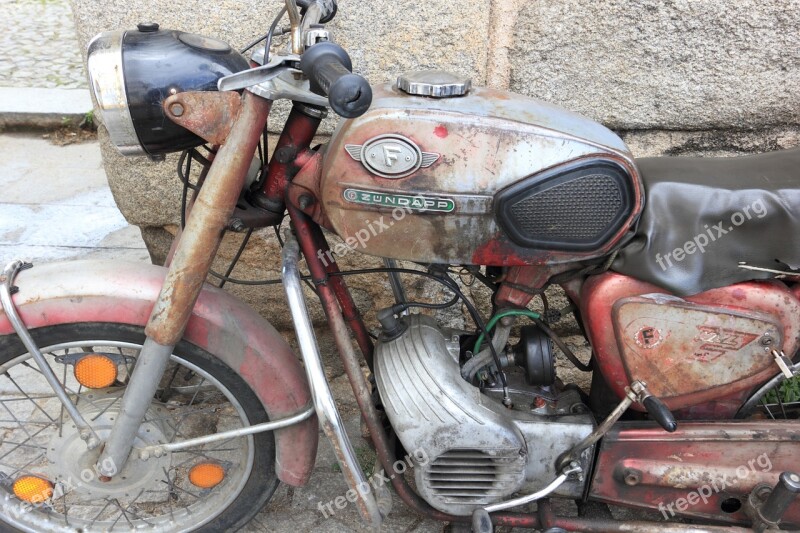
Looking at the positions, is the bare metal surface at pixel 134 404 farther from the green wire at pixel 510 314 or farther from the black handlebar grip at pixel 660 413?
the black handlebar grip at pixel 660 413

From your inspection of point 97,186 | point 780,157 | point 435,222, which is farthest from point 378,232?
point 97,186

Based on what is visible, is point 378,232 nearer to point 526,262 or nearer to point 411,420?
point 526,262

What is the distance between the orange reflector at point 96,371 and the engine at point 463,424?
0.66 meters

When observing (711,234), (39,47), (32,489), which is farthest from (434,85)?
(39,47)

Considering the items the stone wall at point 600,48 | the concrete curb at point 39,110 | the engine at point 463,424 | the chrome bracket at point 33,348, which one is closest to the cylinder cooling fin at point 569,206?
the engine at point 463,424

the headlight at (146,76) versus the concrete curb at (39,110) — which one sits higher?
the headlight at (146,76)

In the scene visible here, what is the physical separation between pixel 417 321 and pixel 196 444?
0.61m

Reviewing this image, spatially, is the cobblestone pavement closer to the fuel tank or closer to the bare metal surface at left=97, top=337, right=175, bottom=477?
the bare metal surface at left=97, top=337, right=175, bottom=477

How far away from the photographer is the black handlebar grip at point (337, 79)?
1.03 meters

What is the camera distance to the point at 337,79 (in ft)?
3.41

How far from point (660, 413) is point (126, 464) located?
4.17ft

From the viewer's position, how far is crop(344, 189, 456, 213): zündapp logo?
129cm

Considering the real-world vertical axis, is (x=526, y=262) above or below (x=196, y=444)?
above

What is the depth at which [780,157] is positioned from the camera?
1541 mm
